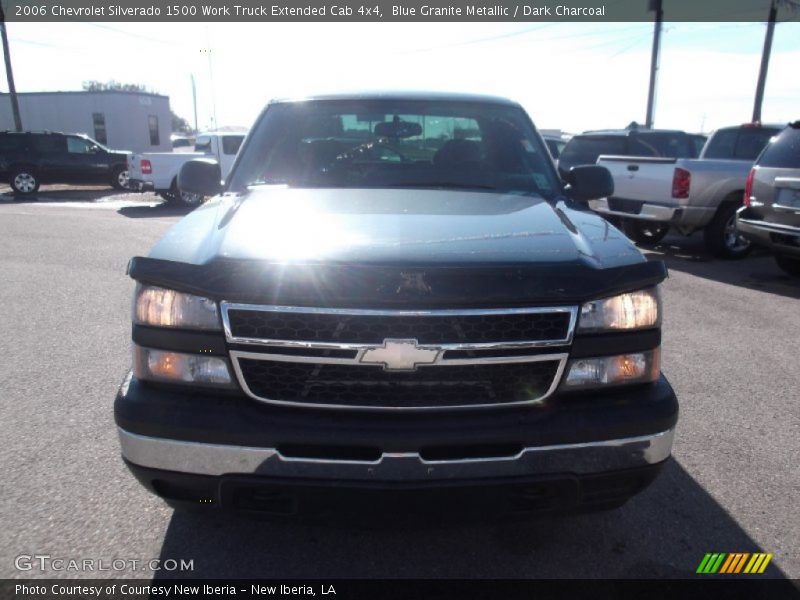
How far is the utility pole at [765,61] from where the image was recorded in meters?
21.4

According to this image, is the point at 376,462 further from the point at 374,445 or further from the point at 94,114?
the point at 94,114

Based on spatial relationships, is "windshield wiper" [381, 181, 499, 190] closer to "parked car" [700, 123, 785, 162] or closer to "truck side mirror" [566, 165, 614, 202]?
"truck side mirror" [566, 165, 614, 202]

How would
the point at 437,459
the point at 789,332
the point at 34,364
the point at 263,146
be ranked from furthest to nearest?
the point at 789,332 < the point at 34,364 < the point at 263,146 < the point at 437,459

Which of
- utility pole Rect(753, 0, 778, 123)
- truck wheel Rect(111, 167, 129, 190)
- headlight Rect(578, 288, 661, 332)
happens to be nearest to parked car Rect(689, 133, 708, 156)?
headlight Rect(578, 288, 661, 332)

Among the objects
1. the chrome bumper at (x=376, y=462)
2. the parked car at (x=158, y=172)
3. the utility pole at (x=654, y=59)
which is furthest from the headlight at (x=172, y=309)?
the utility pole at (x=654, y=59)

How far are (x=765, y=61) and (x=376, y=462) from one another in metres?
25.5

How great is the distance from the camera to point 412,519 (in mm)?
1968

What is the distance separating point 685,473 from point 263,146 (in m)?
2.78

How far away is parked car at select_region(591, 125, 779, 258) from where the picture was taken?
28.1ft

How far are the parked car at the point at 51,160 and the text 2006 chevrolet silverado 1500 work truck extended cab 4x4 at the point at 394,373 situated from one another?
1924cm

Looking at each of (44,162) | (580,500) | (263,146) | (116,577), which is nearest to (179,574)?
(116,577)

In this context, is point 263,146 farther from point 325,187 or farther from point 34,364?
point 34,364

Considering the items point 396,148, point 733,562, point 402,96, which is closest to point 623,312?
point 733,562

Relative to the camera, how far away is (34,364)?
448 cm
